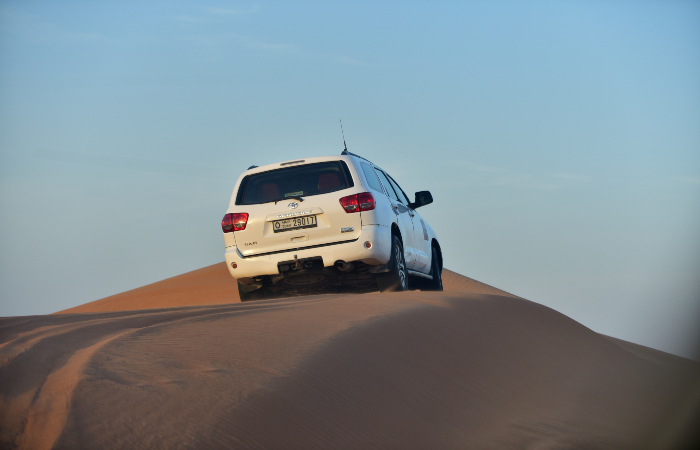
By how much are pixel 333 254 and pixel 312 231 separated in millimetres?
358

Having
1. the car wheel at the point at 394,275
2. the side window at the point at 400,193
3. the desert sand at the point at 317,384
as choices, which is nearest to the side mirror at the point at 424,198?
the side window at the point at 400,193

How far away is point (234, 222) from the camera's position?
8.19 metres

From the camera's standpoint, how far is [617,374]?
7301 millimetres

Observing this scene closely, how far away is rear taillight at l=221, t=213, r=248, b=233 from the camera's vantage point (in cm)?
813

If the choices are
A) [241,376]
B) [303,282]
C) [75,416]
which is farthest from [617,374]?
[75,416]

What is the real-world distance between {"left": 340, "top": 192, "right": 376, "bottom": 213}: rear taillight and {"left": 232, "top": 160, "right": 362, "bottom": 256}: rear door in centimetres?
5

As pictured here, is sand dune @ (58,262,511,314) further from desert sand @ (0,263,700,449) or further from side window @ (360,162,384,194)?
desert sand @ (0,263,700,449)

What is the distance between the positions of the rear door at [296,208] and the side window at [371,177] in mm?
429

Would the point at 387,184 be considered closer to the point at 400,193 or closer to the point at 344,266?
the point at 400,193

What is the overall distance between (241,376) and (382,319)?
1997 mm

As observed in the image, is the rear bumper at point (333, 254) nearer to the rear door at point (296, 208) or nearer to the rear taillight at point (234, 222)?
the rear door at point (296, 208)

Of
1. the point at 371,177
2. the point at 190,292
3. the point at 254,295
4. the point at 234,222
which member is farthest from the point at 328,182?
the point at 190,292

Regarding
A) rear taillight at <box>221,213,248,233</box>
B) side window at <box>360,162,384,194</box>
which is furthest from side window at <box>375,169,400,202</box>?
rear taillight at <box>221,213,248,233</box>

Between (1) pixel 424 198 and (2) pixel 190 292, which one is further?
(2) pixel 190 292
